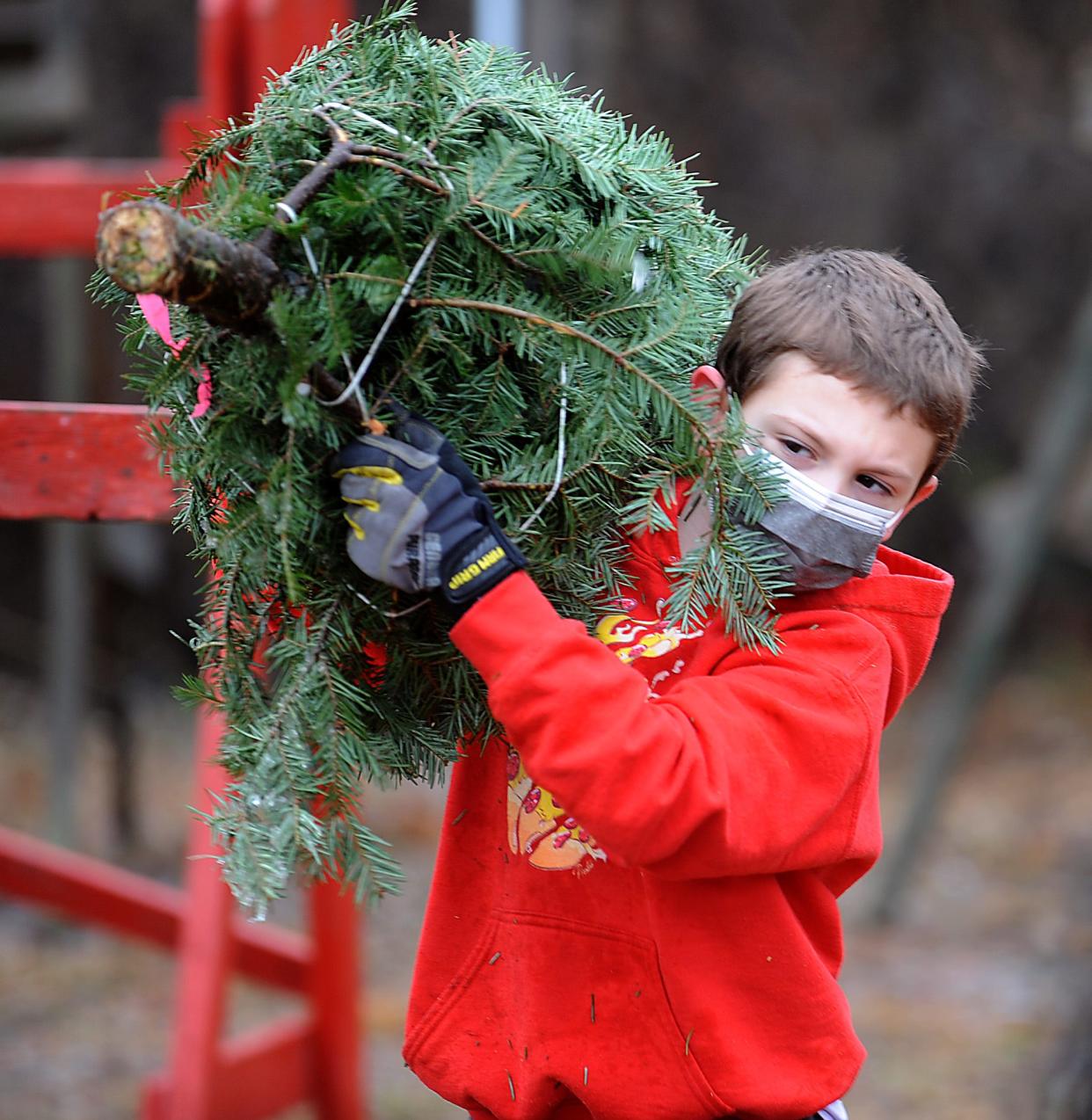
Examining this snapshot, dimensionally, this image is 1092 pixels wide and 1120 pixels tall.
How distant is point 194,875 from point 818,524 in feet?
6.68

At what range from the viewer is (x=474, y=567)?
1.16 metres

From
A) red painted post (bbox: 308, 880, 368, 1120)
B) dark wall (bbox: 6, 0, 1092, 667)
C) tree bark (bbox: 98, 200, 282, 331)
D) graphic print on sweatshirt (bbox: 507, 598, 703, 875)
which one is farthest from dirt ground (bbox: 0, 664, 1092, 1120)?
tree bark (bbox: 98, 200, 282, 331)

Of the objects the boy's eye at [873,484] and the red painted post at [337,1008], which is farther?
the red painted post at [337,1008]

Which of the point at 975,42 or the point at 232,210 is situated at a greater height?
the point at 232,210

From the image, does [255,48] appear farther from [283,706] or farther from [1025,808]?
[1025,808]

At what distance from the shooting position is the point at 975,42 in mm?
7773

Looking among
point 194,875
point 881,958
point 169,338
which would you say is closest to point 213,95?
point 194,875

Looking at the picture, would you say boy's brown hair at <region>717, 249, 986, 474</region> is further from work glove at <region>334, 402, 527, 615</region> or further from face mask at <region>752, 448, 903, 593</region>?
work glove at <region>334, 402, 527, 615</region>

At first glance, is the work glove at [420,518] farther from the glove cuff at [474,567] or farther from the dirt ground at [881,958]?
the dirt ground at [881,958]

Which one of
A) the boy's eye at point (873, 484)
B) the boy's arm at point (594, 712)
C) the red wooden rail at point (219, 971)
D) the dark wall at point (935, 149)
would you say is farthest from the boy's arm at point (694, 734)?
the dark wall at point (935, 149)

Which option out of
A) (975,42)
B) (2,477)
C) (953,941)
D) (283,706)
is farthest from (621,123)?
(975,42)

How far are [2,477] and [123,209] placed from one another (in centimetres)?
95

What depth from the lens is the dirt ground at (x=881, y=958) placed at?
3676 mm

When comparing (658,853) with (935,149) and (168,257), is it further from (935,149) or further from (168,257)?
(935,149)
